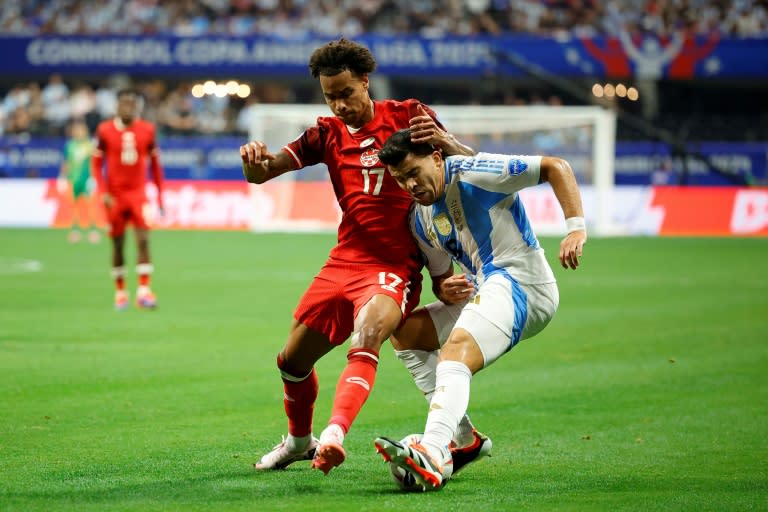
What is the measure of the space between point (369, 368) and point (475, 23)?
96.5 feet

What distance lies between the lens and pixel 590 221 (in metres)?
27.4

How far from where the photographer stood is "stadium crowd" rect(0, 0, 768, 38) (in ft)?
109

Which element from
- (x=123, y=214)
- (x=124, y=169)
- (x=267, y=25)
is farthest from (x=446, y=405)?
(x=267, y=25)

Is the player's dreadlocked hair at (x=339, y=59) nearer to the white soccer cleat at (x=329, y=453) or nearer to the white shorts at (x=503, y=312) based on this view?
the white shorts at (x=503, y=312)

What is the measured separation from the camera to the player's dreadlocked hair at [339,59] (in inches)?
246

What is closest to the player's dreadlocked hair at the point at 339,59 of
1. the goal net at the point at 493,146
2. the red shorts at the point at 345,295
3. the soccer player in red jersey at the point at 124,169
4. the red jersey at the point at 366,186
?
the red jersey at the point at 366,186

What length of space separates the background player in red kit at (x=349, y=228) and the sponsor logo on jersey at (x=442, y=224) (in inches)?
13.9

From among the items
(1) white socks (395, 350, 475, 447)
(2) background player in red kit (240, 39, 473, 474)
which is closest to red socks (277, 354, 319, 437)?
(2) background player in red kit (240, 39, 473, 474)

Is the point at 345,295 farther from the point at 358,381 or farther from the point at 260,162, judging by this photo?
the point at 260,162

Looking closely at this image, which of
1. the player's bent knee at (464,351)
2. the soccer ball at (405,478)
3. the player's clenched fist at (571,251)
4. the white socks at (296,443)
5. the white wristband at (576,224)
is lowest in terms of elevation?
the white socks at (296,443)

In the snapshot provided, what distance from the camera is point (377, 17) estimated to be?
35.2m

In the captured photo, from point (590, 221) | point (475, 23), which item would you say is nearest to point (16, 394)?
point (590, 221)

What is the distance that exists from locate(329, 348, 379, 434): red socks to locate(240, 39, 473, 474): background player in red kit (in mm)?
112

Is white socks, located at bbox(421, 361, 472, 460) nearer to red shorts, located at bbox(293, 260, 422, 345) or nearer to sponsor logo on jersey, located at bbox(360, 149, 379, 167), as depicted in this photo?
red shorts, located at bbox(293, 260, 422, 345)
